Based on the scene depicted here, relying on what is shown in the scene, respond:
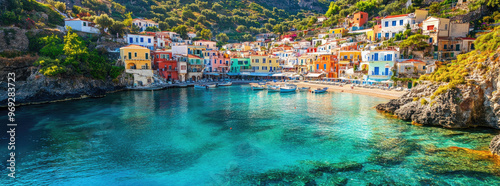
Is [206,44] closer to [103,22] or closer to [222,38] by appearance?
[103,22]

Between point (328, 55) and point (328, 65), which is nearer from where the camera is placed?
point (328, 55)

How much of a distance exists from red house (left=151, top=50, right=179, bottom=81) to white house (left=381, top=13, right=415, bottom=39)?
38625mm

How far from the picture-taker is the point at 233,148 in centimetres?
1627

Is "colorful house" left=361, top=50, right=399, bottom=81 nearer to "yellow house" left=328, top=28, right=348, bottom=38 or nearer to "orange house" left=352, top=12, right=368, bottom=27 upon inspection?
"yellow house" left=328, top=28, right=348, bottom=38

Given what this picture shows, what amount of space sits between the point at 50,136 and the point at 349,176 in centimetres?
1930

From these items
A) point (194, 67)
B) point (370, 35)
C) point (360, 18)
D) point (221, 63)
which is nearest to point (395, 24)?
point (370, 35)

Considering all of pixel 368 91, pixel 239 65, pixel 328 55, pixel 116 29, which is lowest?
pixel 368 91

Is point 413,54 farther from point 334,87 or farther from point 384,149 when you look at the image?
point 384,149

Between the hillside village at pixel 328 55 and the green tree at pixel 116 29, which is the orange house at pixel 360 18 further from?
the green tree at pixel 116 29

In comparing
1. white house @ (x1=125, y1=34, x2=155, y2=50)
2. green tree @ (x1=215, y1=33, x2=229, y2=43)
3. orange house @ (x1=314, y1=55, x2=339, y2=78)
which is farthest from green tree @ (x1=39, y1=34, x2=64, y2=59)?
green tree @ (x1=215, y1=33, x2=229, y2=43)

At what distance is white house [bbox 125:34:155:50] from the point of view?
170ft

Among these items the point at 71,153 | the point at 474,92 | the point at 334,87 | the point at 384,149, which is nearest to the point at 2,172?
the point at 71,153

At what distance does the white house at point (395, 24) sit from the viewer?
148 ft

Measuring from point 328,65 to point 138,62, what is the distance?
33711mm
